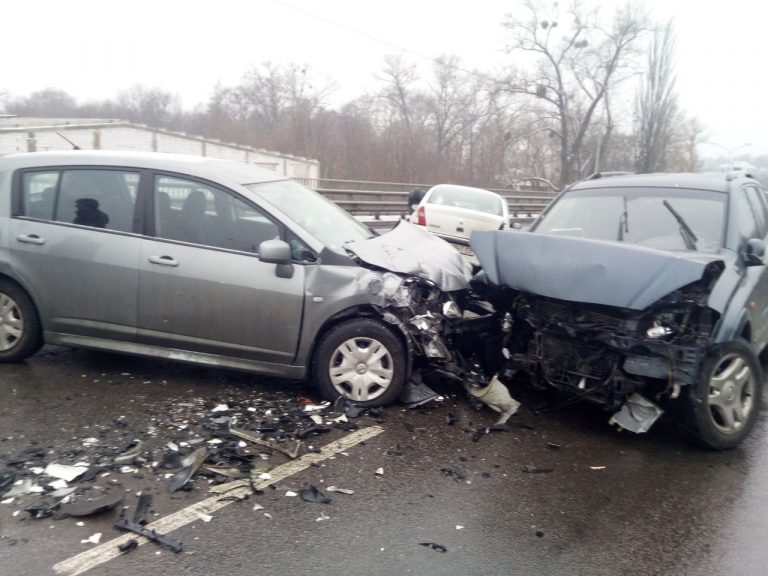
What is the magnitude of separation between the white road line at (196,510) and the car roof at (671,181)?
328 cm

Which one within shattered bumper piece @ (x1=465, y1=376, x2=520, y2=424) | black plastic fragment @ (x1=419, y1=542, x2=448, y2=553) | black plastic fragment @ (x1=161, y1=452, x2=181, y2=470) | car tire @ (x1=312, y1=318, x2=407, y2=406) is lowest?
black plastic fragment @ (x1=419, y1=542, x2=448, y2=553)

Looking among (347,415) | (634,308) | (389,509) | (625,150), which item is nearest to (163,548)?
(389,509)

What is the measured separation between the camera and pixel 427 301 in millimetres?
5121

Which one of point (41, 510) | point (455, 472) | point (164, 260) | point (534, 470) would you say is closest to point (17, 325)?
point (164, 260)

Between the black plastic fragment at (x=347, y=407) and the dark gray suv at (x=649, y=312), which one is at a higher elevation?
the dark gray suv at (x=649, y=312)

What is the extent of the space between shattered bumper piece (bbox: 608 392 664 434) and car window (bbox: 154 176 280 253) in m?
2.86

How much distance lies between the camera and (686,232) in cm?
517

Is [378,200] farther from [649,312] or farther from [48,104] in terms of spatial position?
[48,104]

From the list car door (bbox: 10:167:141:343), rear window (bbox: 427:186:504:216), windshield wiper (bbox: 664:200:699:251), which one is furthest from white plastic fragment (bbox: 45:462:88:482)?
rear window (bbox: 427:186:504:216)

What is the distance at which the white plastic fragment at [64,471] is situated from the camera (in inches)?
145

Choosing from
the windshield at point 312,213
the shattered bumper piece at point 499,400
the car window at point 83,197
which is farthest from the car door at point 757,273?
the car window at point 83,197

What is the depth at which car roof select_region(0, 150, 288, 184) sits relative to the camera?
5223 mm

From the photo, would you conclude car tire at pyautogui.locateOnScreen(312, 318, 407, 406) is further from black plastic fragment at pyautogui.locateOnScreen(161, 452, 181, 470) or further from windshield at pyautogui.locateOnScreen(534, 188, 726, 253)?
windshield at pyautogui.locateOnScreen(534, 188, 726, 253)

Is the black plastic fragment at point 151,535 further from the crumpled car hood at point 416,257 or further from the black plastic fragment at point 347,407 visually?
the crumpled car hood at point 416,257
